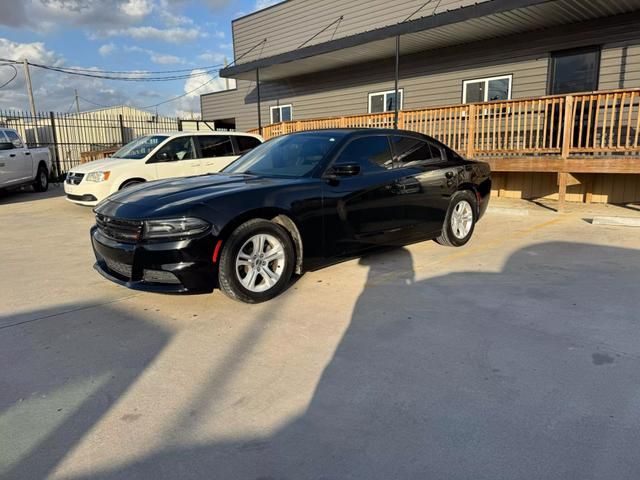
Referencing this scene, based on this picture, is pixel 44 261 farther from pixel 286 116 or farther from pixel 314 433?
pixel 286 116

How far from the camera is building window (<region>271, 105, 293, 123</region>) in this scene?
55.1ft

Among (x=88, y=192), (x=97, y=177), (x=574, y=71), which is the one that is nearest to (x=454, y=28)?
(x=574, y=71)

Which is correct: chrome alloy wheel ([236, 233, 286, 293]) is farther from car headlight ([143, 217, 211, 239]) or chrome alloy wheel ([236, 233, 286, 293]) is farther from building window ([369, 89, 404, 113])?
building window ([369, 89, 404, 113])

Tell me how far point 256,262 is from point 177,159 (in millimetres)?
5851

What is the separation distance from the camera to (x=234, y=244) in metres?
3.93

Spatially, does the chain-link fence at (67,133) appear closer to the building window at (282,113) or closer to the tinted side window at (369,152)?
the building window at (282,113)

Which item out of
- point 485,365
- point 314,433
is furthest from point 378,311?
point 314,433

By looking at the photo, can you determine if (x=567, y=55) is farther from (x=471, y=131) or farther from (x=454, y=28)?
(x=471, y=131)

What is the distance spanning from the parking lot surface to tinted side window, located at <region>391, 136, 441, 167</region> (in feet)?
4.27

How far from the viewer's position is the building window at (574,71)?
9656 millimetres

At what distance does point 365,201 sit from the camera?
485cm

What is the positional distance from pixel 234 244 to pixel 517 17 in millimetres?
8460

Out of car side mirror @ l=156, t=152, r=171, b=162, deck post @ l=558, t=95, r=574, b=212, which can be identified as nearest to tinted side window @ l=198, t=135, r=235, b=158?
car side mirror @ l=156, t=152, r=171, b=162

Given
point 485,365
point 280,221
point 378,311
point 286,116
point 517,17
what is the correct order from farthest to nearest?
point 286,116, point 517,17, point 280,221, point 378,311, point 485,365
